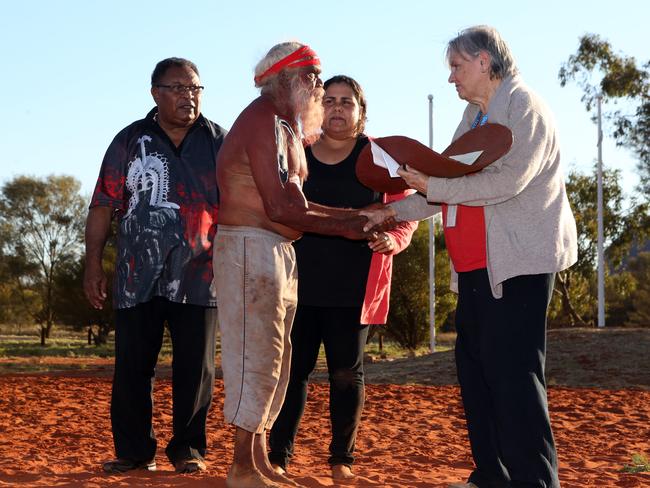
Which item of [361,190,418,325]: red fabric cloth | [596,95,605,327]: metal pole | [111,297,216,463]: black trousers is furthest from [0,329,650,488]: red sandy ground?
[596,95,605,327]: metal pole

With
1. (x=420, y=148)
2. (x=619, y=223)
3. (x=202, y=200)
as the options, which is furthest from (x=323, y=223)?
(x=619, y=223)

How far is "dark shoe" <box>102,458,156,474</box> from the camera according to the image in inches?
207

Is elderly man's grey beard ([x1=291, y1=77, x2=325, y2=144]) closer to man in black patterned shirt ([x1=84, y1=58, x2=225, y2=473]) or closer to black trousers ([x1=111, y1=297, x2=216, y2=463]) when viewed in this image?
man in black patterned shirt ([x1=84, y1=58, x2=225, y2=473])

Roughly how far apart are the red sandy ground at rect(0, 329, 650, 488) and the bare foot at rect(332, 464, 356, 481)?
3.3 inches

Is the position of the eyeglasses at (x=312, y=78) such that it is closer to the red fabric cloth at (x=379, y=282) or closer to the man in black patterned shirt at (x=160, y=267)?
the red fabric cloth at (x=379, y=282)

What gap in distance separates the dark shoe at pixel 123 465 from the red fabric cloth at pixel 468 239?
2210 millimetres

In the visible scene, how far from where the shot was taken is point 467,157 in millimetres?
4043

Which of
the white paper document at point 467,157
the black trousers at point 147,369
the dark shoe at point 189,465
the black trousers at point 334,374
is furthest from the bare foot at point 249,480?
the white paper document at point 467,157

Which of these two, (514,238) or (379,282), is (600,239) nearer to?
(379,282)

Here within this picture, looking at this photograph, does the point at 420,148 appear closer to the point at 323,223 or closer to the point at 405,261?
the point at 323,223

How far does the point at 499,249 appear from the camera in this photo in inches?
159

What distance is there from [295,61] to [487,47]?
89 cm

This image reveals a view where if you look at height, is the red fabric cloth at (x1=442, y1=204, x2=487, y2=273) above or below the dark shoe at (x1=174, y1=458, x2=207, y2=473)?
above

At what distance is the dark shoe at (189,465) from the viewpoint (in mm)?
5195
